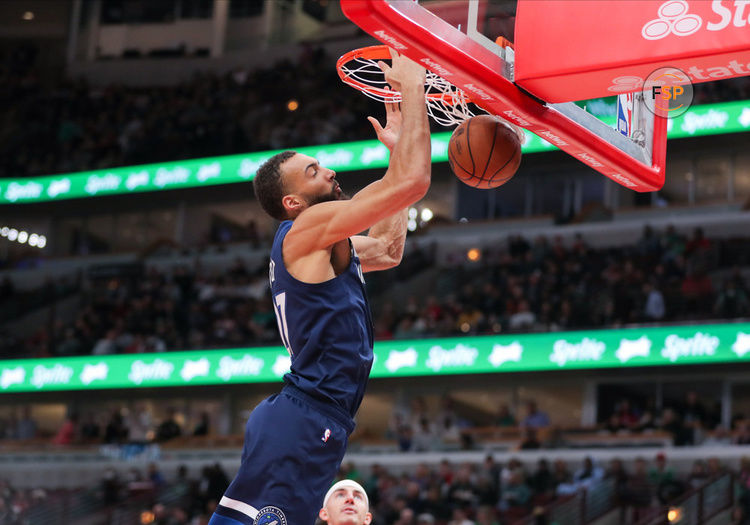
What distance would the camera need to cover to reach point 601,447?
17000 mm

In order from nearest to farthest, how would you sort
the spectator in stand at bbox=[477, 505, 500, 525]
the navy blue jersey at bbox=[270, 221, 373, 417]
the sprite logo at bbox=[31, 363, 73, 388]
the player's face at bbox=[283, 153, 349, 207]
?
the navy blue jersey at bbox=[270, 221, 373, 417] < the player's face at bbox=[283, 153, 349, 207] < the spectator in stand at bbox=[477, 505, 500, 525] < the sprite logo at bbox=[31, 363, 73, 388]

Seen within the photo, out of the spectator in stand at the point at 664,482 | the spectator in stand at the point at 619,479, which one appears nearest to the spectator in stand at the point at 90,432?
the spectator in stand at the point at 619,479

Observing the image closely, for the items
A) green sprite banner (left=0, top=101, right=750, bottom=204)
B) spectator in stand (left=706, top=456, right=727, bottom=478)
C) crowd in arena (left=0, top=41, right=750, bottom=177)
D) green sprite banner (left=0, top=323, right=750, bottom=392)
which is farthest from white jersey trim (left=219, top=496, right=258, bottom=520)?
crowd in arena (left=0, top=41, right=750, bottom=177)

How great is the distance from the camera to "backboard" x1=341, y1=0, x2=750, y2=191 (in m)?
4.08

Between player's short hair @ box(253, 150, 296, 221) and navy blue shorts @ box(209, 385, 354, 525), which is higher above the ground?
player's short hair @ box(253, 150, 296, 221)

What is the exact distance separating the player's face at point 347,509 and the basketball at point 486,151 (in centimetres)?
182

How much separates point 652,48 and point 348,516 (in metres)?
2.73

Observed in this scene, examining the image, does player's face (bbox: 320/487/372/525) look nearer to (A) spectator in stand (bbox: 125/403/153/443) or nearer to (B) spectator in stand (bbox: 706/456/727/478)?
(B) spectator in stand (bbox: 706/456/727/478)

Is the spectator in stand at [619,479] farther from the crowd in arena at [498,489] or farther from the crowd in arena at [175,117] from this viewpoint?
the crowd in arena at [175,117]

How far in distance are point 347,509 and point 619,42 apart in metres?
2.67

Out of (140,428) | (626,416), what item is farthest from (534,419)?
(140,428)

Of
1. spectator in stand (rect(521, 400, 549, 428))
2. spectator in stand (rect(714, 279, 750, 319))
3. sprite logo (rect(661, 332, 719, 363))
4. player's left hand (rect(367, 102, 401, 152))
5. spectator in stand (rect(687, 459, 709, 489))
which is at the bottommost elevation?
spectator in stand (rect(521, 400, 549, 428))

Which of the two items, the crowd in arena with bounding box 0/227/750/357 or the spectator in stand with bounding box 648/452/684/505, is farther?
the crowd in arena with bounding box 0/227/750/357

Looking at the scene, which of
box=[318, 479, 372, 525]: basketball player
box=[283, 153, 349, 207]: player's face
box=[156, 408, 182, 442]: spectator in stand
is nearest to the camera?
box=[283, 153, 349, 207]: player's face
